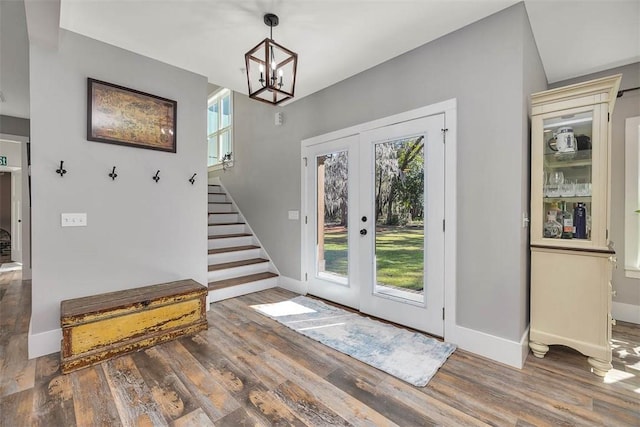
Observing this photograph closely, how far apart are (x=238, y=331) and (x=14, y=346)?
193cm

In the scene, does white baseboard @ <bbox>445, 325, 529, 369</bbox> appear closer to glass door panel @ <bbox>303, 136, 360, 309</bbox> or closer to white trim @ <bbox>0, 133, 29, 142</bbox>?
glass door panel @ <bbox>303, 136, 360, 309</bbox>

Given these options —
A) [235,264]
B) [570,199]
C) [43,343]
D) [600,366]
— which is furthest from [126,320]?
[570,199]

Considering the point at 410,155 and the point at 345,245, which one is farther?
the point at 345,245

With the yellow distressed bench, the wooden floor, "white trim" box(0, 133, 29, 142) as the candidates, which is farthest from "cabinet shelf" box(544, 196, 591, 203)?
"white trim" box(0, 133, 29, 142)

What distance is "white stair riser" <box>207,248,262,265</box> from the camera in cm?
411

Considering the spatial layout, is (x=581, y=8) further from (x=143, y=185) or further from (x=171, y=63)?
(x=143, y=185)

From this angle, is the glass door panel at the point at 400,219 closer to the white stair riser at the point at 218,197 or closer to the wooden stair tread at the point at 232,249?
the wooden stair tread at the point at 232,249

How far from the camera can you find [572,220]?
2.25 meters

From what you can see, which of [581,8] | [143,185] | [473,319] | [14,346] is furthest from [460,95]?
[14,346]

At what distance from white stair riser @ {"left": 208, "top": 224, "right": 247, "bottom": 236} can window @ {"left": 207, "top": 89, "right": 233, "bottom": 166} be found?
1596 mm

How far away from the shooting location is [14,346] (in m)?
2.45

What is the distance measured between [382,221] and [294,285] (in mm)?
1769

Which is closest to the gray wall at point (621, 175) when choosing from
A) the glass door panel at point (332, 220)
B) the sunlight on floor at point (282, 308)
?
the glass door panel at point (332, 220)

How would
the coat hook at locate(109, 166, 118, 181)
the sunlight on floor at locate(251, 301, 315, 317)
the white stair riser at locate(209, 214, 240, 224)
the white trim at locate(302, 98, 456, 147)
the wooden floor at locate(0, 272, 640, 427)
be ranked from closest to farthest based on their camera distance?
the wooden floor at locate(0, 272, 640, 427) → the white trim at locate(302, 98, 456, 147) → the coat hook at locate(109, 166, 118, 181) → the sunlight on floor at locate(251, 301, 315, 317) → the white stair riser at locate(209, 214, 240, 224)
